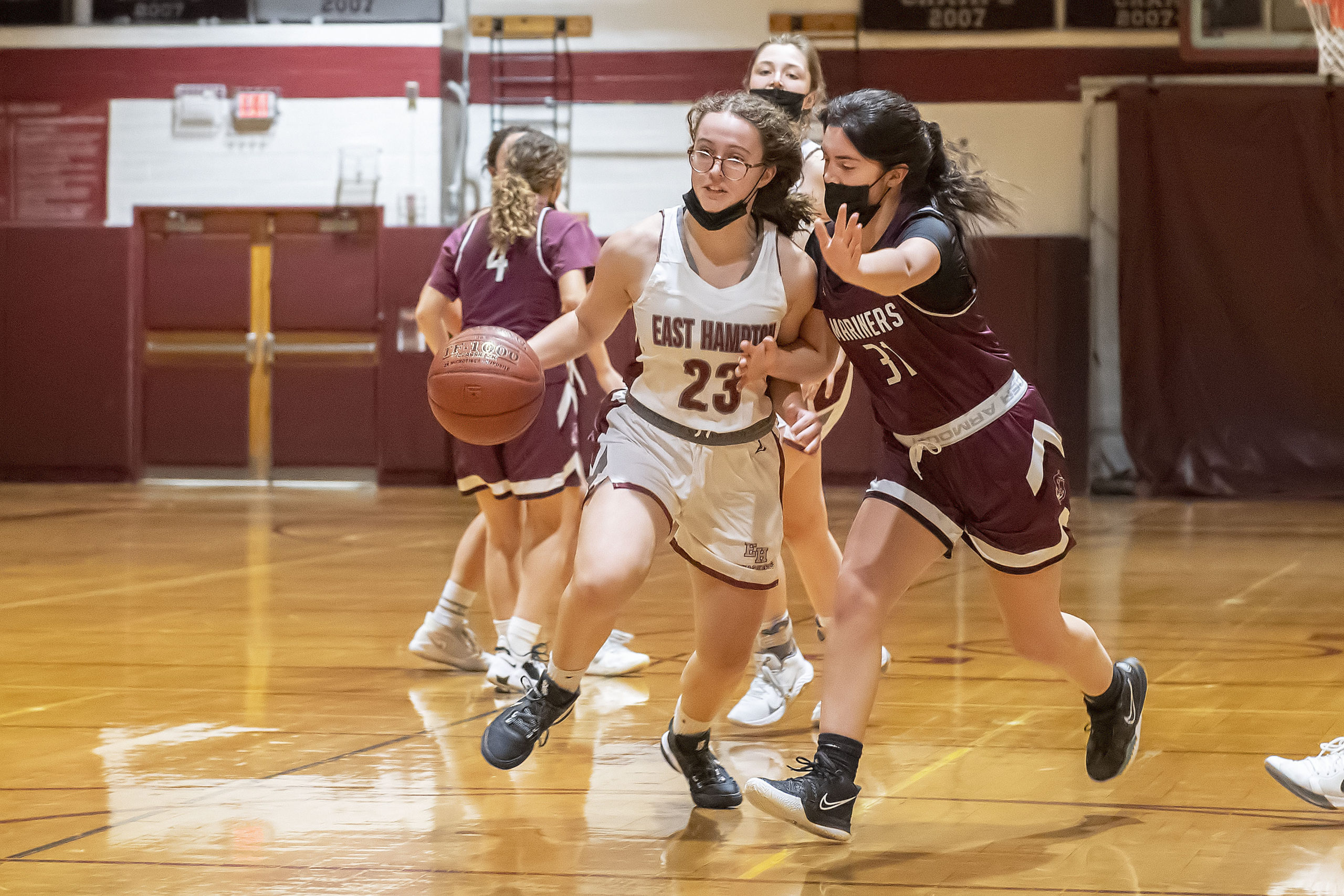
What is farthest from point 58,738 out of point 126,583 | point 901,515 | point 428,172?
point 428,172

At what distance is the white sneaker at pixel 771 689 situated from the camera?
4270 mm

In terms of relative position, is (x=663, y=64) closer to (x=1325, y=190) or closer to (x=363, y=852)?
(x=1325, y=190)

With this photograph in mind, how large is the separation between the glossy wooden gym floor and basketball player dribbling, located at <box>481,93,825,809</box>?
0.30 m

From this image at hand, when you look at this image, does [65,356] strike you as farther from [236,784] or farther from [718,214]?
[718,214]

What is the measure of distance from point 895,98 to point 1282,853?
163 centimetres

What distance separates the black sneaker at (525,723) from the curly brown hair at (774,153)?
1087 mm

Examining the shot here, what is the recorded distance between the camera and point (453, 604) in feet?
16.7

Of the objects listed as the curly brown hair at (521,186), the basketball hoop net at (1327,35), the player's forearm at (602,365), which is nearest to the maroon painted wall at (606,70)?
the basketball hoop net at (1327,35)

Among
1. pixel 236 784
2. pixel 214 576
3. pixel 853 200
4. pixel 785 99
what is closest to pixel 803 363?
pixel 853 200

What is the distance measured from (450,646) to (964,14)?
1012 centimetres

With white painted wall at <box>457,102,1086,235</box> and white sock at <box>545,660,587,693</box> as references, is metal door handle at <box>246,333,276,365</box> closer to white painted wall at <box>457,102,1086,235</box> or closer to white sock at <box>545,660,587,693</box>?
white painted wall at <box>457,102,1086,235</box>

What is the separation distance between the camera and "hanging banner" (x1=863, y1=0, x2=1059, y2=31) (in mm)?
13617

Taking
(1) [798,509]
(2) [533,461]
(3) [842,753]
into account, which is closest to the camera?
(3) [842,753]

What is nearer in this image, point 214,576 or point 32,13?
point 214,576
